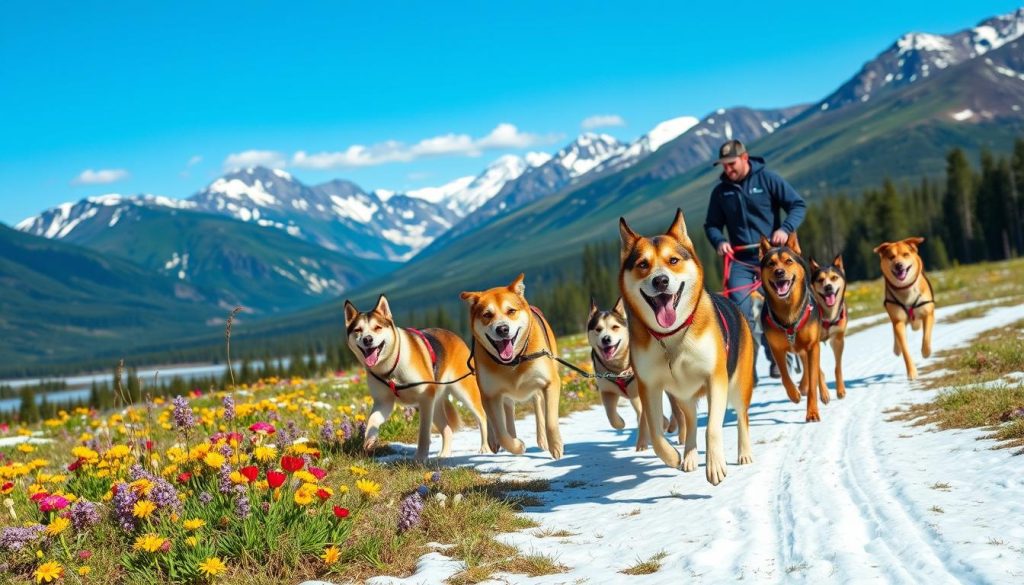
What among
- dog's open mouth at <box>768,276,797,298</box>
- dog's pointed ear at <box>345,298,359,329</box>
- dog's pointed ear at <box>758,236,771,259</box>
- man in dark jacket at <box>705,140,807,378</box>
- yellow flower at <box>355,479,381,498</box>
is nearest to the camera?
yellow flower at <box>355,479,381,498</box>

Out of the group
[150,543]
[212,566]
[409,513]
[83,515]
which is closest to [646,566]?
[409,513]

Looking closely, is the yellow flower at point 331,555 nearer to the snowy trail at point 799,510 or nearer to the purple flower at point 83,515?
the snowy trail at point 799,510

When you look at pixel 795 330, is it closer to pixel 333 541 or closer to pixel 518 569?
pixel 518 569

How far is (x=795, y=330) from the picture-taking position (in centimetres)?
1013

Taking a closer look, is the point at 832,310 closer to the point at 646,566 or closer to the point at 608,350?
the point at 608,350

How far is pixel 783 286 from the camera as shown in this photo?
9.85m

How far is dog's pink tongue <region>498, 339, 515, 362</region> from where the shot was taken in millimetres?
7984

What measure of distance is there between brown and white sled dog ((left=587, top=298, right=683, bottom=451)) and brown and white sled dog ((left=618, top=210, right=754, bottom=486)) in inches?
69.8

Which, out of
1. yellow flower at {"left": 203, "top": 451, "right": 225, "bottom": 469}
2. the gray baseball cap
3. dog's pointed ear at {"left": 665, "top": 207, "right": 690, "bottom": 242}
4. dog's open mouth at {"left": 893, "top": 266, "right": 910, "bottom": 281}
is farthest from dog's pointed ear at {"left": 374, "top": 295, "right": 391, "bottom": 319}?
dog's open mouth at {"left": 893, "top": 266, "right": 910, "bottom": 281}

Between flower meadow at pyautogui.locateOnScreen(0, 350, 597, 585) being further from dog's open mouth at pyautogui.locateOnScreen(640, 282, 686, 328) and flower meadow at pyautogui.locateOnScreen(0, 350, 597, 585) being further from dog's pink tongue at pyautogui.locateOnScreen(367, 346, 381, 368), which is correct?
dog's open mouth at pyautogui.locateOnScreen(640, 282, 686, 328)

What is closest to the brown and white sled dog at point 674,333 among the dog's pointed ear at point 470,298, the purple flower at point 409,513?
the dog's pointed ear at point 470,298

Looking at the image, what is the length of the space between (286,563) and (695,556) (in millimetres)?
2917

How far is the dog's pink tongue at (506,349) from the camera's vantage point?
7.98m

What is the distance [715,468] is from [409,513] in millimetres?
2723
